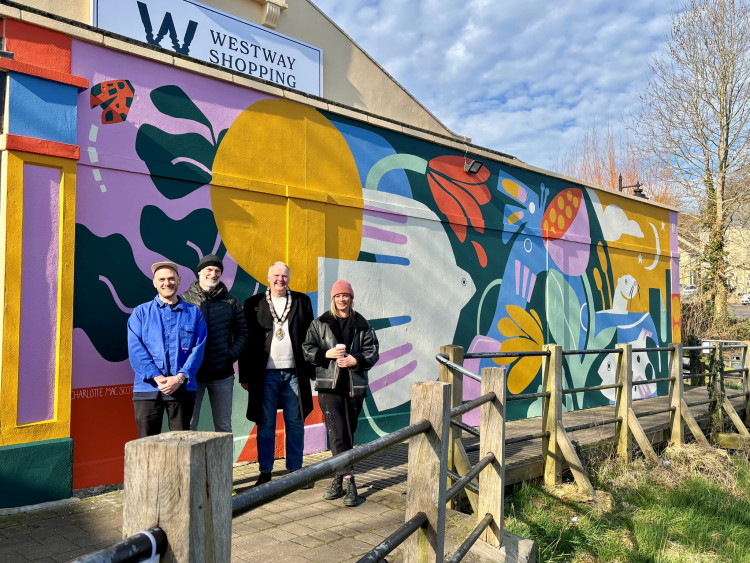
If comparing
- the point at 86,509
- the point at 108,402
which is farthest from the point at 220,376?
the point at 86,509

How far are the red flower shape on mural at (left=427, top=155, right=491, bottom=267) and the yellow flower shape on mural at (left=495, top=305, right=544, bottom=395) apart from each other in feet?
3.15

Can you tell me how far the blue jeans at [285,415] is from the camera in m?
4.84

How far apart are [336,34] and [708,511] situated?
10.7 m

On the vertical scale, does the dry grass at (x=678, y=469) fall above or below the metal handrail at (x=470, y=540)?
below

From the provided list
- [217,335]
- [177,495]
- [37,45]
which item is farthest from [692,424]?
[177,495]

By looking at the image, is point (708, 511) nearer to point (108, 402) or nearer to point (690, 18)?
point (108, 402)

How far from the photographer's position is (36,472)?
14.2 ft

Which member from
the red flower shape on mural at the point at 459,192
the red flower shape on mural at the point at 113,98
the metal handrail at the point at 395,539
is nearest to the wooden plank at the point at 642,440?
the red flower shape on mural at the point at 459,192

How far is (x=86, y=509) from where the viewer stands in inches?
171

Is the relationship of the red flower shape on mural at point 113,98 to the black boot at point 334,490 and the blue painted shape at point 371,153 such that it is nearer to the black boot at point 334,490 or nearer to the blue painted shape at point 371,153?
the blue painted shape at point 371,153

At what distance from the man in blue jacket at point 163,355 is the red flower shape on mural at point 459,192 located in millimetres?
4202

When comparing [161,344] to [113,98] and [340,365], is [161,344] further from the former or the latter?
[113,98]

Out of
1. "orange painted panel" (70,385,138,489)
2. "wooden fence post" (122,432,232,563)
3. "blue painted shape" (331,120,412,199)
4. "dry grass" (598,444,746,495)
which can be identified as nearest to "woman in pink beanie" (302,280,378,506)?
"orange painted panel" (70,385,138,489)

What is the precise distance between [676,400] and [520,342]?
2097mm
